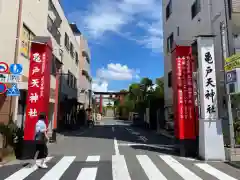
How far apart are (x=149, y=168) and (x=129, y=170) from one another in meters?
0.82

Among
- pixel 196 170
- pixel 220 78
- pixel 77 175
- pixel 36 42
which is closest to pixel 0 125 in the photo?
pixel 36 42

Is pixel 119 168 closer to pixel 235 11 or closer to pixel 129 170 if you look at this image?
pixel 129 170

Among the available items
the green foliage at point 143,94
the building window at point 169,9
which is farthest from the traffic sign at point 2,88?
the green foliage at point 143,94

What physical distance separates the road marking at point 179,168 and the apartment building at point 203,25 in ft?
18.1

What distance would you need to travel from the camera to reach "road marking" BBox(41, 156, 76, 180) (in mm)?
7235

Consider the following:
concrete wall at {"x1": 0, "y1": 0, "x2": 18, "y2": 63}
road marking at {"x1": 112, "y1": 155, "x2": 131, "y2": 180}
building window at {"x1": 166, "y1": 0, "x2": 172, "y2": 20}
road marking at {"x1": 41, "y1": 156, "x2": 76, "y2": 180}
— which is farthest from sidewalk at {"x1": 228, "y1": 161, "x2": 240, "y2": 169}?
building window at {"x1": 166, "y1": 0, "x2": 172, "y2": 20}

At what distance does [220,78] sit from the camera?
575 inches

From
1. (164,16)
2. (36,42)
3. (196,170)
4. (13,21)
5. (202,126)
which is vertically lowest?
(196,170)

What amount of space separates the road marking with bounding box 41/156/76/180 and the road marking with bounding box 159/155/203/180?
394 cm

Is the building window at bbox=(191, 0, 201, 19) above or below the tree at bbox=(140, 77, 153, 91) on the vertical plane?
above

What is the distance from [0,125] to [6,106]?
1180 millimetres

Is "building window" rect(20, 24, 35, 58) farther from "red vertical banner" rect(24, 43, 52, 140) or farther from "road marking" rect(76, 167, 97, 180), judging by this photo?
"road marking" rect(76, 167, 97, 180)

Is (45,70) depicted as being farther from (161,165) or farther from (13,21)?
(161,165)

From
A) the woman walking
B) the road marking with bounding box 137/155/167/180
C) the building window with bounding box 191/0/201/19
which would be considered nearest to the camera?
the road marking with bounding box 137/155/167/180
